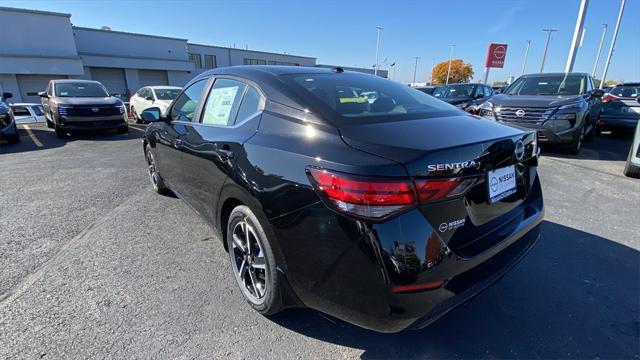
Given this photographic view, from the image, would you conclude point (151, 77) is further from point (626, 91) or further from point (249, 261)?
point (249, 261)

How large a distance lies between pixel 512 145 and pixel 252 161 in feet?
5.04

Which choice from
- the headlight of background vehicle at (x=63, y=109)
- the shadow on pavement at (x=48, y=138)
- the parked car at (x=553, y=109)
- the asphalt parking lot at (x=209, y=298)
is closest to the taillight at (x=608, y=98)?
the parked car at (x=553, y=109)

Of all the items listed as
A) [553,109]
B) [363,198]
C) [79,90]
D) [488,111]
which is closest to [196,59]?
[79,90]

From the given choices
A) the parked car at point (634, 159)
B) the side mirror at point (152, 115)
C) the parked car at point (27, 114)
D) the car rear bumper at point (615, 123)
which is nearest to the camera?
the side mirror at point (152, 115)

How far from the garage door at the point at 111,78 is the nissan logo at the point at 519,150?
130 ft

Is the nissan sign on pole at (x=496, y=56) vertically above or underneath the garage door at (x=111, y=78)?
above

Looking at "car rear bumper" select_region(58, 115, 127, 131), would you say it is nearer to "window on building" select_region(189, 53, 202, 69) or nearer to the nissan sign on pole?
the nissan sign on pole

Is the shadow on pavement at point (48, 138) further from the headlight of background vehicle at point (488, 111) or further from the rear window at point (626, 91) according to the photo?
the rear window at point (626, 91)

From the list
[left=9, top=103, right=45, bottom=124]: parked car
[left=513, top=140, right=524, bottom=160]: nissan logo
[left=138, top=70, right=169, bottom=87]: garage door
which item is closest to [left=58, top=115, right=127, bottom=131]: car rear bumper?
[left=9, top=103, right=45, bottom=124]: parked car

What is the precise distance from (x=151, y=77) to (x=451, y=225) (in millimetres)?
42128

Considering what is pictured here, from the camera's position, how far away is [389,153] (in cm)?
155

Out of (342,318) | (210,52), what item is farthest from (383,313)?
(210,52)

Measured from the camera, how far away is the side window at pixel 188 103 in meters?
3.18

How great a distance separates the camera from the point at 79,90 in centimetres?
1045
